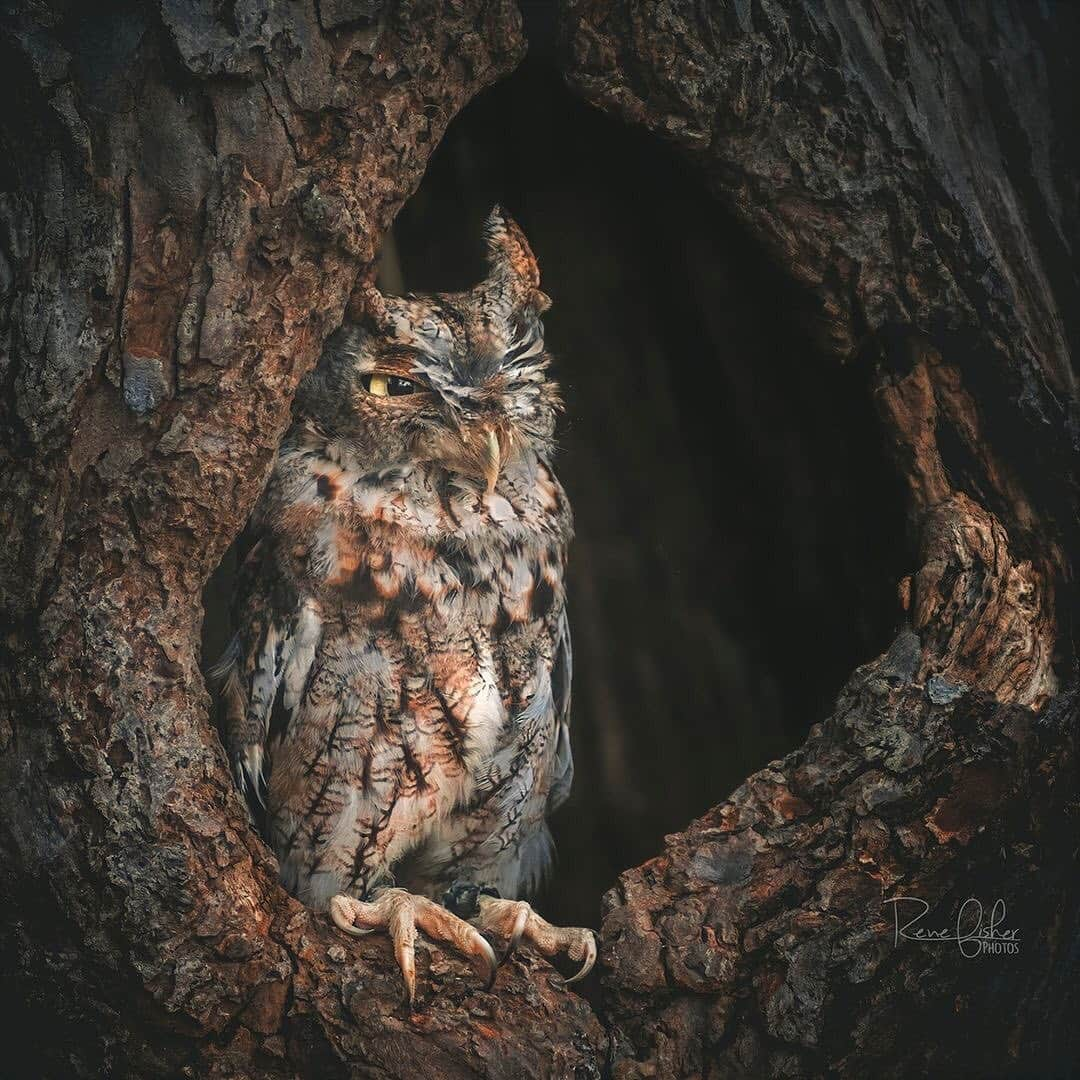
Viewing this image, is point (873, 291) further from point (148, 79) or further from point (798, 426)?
point (148, 79)

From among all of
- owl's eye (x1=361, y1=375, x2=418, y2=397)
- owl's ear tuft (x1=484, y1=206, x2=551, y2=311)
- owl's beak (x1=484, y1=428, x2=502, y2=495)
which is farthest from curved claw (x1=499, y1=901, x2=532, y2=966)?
owl's ear tuft (x1=484, y1=206, x2=551, y2=311)

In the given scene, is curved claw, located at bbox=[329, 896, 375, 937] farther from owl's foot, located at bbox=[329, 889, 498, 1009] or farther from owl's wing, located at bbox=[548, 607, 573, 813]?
owl's wing, located at bbox=[548, 607, 573, 813]

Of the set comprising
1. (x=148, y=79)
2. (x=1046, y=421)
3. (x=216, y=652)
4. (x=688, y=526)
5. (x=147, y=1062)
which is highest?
(x=1046, y=421)

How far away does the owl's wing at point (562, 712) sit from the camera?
1.75 m

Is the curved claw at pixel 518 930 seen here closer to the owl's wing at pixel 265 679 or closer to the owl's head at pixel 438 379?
the owl's wing at pixel 265 679

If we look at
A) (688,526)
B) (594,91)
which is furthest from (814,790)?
(594,91)

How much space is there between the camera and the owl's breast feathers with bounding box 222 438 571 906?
1.50 meters

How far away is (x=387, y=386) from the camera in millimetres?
1494

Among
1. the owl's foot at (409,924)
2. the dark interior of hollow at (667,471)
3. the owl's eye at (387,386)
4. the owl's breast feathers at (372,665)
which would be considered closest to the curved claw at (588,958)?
the owl's foot at (409,924)

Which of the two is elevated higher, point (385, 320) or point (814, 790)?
point (385, 320)

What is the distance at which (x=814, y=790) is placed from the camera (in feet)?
4.42

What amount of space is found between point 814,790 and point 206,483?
2.86 ft

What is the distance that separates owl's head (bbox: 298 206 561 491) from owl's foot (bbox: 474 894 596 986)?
2.04ft
